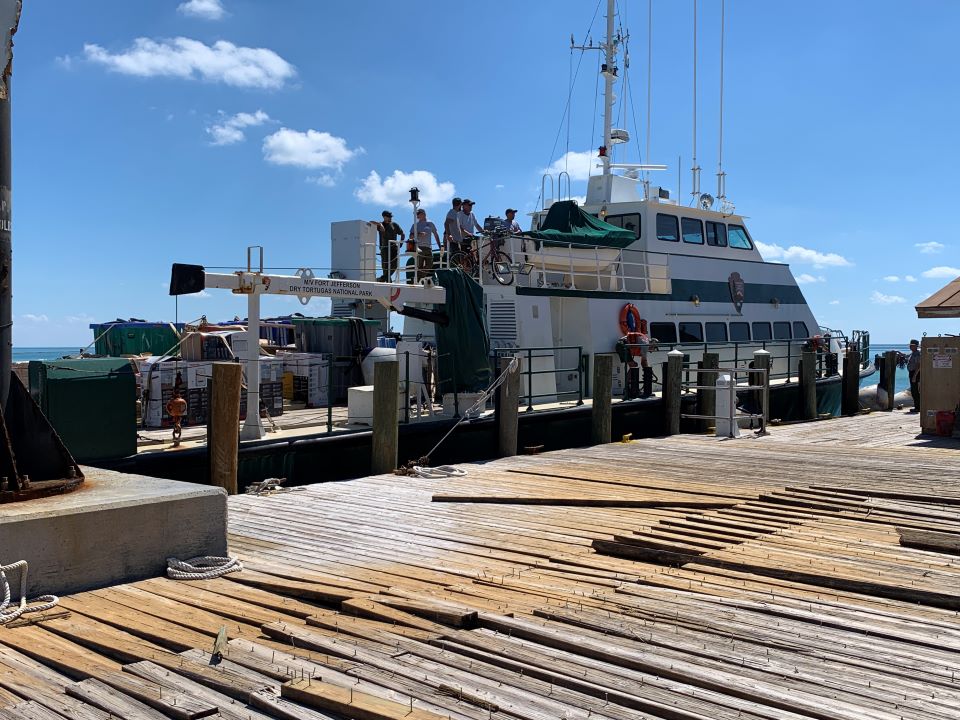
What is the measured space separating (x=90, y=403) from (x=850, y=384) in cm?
1485

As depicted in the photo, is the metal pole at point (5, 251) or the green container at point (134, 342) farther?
the green container at point (134, 342)

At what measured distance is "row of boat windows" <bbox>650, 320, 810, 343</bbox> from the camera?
1812 centimetres

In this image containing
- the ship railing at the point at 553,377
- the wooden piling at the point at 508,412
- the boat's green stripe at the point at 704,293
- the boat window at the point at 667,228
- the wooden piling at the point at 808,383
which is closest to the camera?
the wooden piling at the point at 508,412

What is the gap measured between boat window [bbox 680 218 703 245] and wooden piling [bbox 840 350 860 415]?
13.2 feet

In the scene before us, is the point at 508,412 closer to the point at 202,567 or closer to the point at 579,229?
the point at 579,229

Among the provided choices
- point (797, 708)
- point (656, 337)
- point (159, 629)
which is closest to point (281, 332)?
point (656, 337)

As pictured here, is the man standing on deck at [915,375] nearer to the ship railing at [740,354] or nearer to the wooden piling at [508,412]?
→ the ship railing at [740,354]

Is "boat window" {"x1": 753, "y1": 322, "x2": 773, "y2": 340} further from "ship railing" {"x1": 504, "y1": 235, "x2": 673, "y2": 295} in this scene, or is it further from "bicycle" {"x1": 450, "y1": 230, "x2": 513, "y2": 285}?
"bicycle" {"x1": 450, "y1": 230, "x2": 513, "y2": 285}

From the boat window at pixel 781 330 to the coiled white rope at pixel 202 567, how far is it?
17.9 metres

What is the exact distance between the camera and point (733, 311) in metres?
20.0

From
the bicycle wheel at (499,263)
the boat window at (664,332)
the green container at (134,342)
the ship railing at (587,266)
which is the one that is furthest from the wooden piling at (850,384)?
the green container at (134,342)

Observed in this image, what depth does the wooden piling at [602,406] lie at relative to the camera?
1290cm

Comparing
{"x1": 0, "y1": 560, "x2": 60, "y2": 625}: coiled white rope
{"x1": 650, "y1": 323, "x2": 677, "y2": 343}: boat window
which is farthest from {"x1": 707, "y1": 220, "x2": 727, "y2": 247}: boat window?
{"x1": 0, "y1": 560, "x2": 60, "y2": 625}: coiled white rope

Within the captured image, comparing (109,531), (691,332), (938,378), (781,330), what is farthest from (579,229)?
(109,531)
